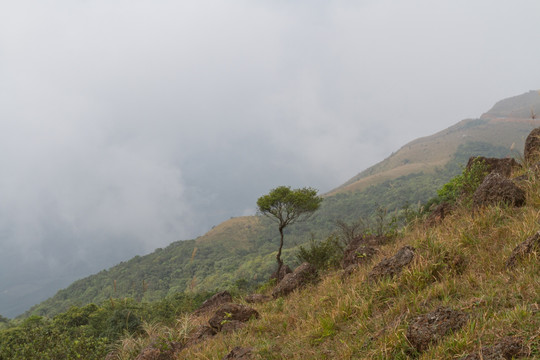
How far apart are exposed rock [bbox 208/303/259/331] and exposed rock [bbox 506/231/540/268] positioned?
6.32 m

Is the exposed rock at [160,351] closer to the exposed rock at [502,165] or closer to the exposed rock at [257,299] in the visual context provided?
the exposed rock at [257,299]

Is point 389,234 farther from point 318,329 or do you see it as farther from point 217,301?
point 217,301

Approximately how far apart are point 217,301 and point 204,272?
8735 cm

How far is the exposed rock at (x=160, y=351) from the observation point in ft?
22.5

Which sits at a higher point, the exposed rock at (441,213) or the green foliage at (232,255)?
the exposed rock at (441,213)

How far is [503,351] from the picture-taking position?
8.95ft

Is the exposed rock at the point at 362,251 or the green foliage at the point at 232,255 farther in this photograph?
the green foliage at the point at 232,255

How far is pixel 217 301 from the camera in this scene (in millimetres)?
13391

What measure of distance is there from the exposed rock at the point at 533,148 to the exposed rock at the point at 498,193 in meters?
3.61

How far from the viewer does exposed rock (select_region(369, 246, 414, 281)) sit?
5.97 meters

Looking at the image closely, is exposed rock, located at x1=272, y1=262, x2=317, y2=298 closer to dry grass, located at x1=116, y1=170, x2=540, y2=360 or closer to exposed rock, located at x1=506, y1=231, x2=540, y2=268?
dry grass, located at x1=116, y1=170, x2=540, y2=360

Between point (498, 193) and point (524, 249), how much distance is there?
10.9ft

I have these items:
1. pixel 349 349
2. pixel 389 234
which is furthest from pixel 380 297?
pixel 389 234

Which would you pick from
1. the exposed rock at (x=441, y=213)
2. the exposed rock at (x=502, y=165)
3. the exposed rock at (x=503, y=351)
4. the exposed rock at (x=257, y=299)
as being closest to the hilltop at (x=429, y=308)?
the exposed rock at (x=503, y=351)
